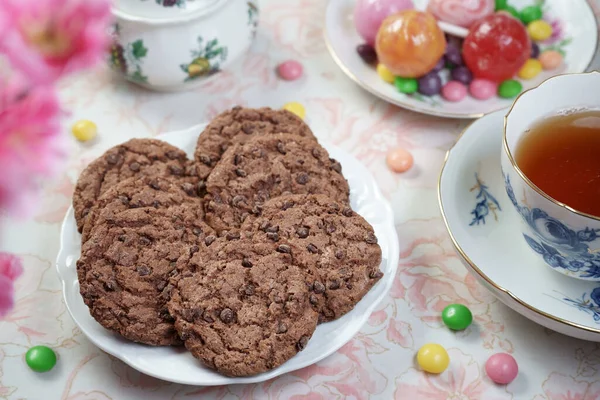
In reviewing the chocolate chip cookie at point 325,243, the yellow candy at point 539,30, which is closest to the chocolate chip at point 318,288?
the chocolate chip cookie at point 325,243

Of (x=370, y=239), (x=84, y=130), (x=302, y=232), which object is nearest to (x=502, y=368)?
(x=370, y=239)

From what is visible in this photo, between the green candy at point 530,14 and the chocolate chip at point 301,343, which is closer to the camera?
the chocolate chip at point 301,343

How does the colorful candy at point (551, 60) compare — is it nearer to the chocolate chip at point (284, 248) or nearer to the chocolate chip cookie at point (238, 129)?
the chocolate chip cookie at point (238, 129)

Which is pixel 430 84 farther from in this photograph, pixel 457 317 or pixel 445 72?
pixel 457 317

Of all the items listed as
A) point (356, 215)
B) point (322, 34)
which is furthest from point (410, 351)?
point (322, 34)

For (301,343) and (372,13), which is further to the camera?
(372,13)

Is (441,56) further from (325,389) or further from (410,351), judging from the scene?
(325,389)

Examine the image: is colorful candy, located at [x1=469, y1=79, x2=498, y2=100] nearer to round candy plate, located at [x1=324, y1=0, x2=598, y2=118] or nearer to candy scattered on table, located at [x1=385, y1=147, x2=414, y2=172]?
round candy plate, located at [x1=324, y1=0, x2=598, y2=118]
